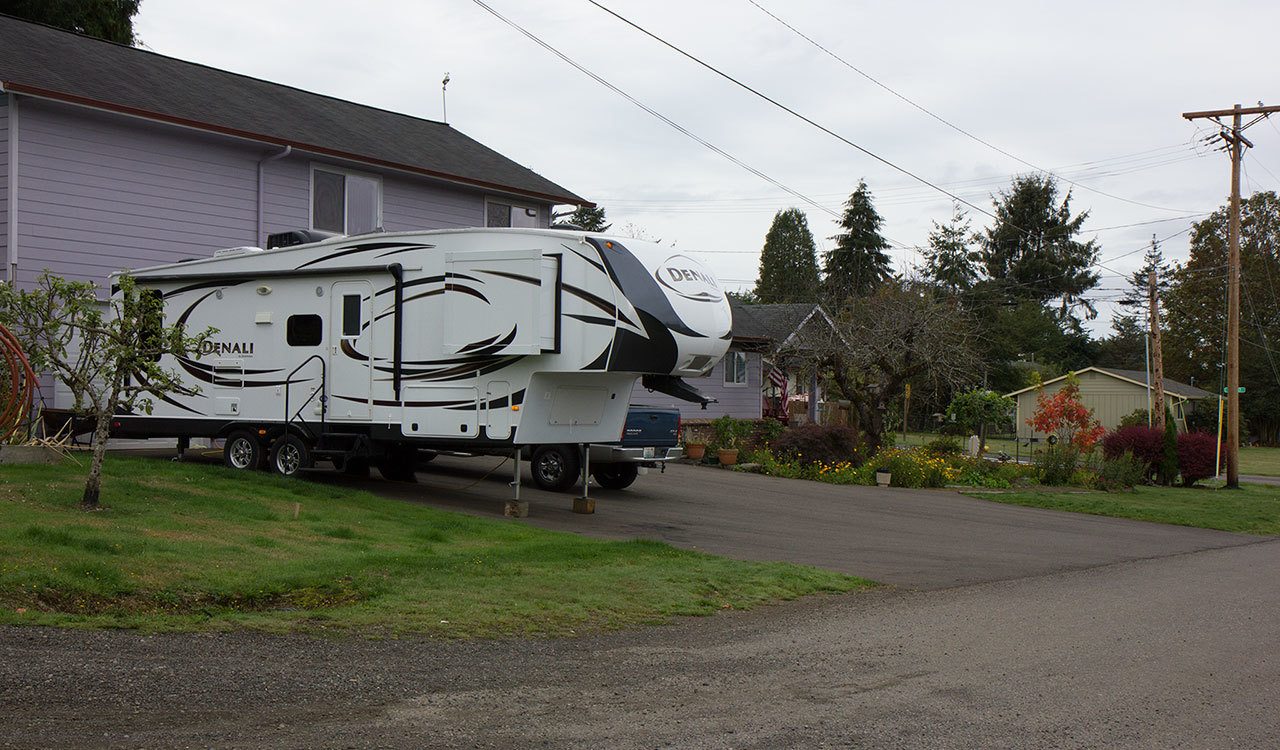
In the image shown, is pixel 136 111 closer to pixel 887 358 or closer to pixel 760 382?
pixel 887 358

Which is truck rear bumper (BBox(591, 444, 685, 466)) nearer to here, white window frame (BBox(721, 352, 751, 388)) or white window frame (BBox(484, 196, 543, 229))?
white window frame (BBox(484, 196, 543, 229))

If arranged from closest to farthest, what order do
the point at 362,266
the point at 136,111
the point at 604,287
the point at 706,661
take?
the point at 706,661 < the point at 604,287 < the point at 362,266 < the point at 136,111

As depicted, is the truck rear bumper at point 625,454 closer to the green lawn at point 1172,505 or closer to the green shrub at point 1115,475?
the green lawn at point 1172,505

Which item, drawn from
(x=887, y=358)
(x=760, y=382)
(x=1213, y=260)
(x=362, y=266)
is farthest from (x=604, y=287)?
(x=1213, y=260)

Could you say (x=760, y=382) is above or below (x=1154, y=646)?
above

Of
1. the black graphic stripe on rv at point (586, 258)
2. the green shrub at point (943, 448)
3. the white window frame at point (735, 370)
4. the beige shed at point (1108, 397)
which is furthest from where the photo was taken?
the beige shed at point (1108, 397)

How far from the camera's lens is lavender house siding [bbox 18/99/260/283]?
58.1 feet

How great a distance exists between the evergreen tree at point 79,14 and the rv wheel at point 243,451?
17.7 metres

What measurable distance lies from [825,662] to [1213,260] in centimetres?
7033

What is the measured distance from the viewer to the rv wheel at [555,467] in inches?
689

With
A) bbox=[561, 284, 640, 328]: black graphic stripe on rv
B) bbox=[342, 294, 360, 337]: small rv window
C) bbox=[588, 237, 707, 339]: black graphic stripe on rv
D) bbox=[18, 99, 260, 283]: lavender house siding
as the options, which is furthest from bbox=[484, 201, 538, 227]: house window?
bbox=[588, 237, 707, 339]: black graphic stripe on rv

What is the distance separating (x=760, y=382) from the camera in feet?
108

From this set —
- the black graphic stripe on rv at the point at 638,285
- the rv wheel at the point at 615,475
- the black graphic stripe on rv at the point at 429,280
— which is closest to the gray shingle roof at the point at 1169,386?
the rv wheel at the point at 615,475

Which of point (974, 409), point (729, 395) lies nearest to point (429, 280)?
point (729, 395)
